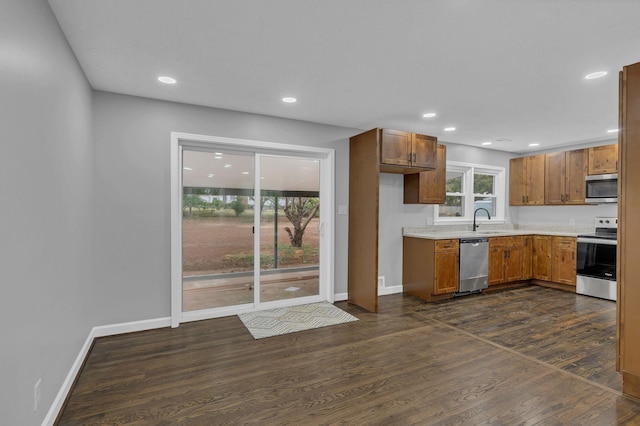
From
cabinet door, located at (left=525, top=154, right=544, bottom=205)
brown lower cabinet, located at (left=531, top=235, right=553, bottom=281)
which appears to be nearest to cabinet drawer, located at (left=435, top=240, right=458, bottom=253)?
brown lower cabinet, located at (left=531, top=235, right=553, bottom=281)

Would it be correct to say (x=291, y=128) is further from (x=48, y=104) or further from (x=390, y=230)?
(x=48, y=104)

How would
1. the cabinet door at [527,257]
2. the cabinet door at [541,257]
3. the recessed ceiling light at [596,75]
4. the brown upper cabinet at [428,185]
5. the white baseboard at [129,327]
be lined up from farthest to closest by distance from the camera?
the cabinet door at [527,257] < the cabinet door at [541,257] < the brown upper cabinet at [428,185] < the white baseboard at [129,327] < the recessed ceiling light at [596,75]

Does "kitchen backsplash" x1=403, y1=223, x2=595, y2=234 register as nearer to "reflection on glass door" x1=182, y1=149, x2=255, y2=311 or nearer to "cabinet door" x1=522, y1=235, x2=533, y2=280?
"cabinet door" x1=522, y1=235, x2=533, y2=280

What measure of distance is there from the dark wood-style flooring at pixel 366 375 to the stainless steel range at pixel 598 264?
1.20 metres

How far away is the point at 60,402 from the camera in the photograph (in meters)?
2.05

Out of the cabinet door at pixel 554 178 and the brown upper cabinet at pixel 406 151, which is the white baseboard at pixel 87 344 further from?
the cabinet door at pixel 554 178

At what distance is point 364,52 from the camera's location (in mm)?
2469

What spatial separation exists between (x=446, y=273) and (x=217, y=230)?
328 centimetres

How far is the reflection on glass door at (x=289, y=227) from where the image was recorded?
4.22 meters

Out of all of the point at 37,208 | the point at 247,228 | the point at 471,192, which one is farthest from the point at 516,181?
the point at 37,208

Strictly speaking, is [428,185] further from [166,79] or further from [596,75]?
[166,79]

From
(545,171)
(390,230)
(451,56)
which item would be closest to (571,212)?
(545,171)

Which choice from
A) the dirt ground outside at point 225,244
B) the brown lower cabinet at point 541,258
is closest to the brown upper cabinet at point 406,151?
the dirt ground outside at point 225,244

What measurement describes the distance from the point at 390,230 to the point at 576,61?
305 centimetres
